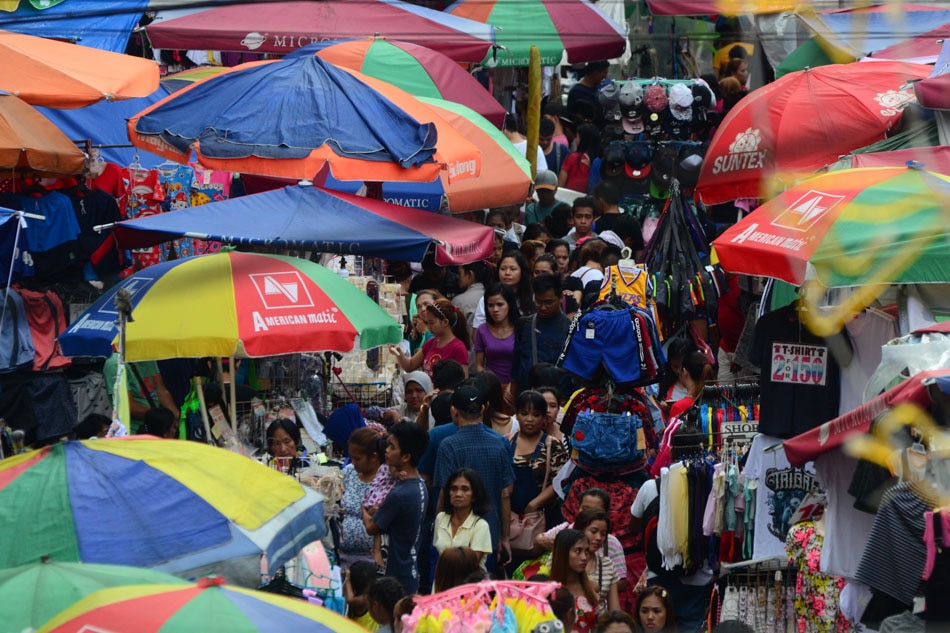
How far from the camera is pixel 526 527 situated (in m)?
10.0

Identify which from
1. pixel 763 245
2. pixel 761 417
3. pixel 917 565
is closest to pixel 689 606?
pixel 761 417

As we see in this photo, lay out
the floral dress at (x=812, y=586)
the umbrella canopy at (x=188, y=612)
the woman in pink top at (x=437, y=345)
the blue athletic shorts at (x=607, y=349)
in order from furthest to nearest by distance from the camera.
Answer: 1. the woman in pink top at (x=437, y=345)
2. the blue athletic shorts at (x=607, y=349)
3. the floral dress at (x=812, y=586)
4. the umbrella canopy at (x=188, y=612)

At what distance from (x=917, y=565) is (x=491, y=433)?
11.5 ft

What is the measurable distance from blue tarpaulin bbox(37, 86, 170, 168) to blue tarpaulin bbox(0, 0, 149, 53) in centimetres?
175

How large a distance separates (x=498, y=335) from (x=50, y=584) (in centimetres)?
656

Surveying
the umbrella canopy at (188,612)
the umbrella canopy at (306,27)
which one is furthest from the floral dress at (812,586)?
the umbrella canopy at (306,27)

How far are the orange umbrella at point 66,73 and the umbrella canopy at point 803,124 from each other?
4.27 metres

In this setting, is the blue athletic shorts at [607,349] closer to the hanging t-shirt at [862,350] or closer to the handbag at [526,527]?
the handbag at [526,527]

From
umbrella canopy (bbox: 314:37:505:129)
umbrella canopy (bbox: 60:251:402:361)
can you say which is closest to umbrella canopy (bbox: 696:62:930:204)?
umbrella canopy (bbox: 60:251:402:361)

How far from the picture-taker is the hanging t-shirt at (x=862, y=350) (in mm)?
8930

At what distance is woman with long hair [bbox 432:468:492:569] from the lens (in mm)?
9156

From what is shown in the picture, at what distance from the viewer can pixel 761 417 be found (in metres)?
9.21

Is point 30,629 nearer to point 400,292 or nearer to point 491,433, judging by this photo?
point 491,433

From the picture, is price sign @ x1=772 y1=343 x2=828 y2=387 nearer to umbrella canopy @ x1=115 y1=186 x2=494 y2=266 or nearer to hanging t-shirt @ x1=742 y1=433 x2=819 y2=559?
hanging t-shirt @ x1=742 y1=433 x2=819 y2=559
